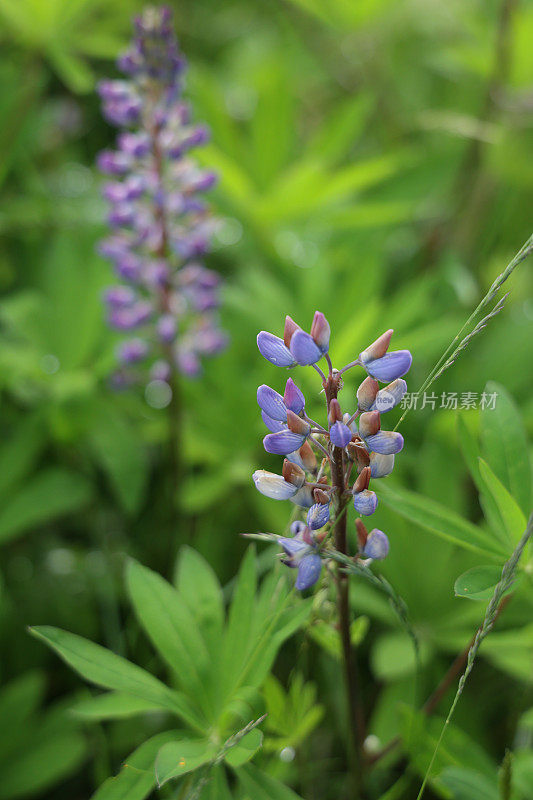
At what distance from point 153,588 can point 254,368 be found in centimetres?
141

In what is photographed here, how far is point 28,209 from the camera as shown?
2.76 meters

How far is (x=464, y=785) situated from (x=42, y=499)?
1455 millimetres

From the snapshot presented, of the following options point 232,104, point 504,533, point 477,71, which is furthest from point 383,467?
point 232,104

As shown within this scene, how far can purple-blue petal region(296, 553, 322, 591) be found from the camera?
1.15 metres

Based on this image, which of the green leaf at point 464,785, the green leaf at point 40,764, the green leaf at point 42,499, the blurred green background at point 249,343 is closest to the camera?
the green leaf at point 464,785

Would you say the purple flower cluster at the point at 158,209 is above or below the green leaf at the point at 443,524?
above

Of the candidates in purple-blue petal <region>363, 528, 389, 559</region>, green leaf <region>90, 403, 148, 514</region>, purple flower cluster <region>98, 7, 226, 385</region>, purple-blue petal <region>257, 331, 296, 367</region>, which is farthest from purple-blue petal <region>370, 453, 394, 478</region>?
green leaf <region>90, 403, 148, 514</region>

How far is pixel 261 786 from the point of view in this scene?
4.35ft

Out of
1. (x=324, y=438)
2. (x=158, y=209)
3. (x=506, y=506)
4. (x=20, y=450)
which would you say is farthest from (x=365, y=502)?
(x=20, y=450)

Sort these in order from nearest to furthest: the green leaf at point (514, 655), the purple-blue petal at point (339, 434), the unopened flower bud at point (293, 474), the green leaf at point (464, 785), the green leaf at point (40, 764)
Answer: the purple-blue petal at point (339, 434)
the unopened flower bud at point (293, 474)
the green leaf at point (464, 785)
the green leaf at point (514, 655)
the green leaf at point (40, 764)

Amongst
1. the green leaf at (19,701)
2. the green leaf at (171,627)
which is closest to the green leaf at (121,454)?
the green leaf at (19,701)

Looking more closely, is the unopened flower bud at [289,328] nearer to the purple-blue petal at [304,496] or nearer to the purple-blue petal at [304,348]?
the purple-blue petal at [304,348]

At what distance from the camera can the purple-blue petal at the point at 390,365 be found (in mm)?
1119

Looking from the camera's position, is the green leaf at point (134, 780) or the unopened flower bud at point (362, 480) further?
the green leaf at point (134, 780)
